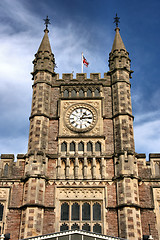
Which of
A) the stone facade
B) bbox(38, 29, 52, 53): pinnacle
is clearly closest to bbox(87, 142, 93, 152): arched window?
the stone facade

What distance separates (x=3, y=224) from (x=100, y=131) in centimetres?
1058

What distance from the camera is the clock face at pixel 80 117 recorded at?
93.4 feet

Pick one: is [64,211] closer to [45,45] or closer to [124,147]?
[124,147]

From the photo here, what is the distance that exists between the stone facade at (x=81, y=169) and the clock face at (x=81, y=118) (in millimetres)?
181

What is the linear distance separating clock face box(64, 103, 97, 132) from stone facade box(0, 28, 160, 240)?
94mm

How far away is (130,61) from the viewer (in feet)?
107

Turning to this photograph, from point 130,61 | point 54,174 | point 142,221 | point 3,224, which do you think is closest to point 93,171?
point 54,174

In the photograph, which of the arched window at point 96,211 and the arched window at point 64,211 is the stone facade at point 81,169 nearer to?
the arched window at point 96,211

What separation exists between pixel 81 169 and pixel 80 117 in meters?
5.05

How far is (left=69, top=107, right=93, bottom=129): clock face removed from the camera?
28.7m

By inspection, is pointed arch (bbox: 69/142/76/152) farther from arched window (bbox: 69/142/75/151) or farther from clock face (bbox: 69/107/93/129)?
clock face (bbox: 69/107/93/129)

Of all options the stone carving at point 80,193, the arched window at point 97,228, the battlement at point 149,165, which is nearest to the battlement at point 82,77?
the battlement at point 149,165

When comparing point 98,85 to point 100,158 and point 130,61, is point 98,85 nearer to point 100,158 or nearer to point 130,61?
point 130,61

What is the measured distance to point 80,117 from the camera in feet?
95.8
